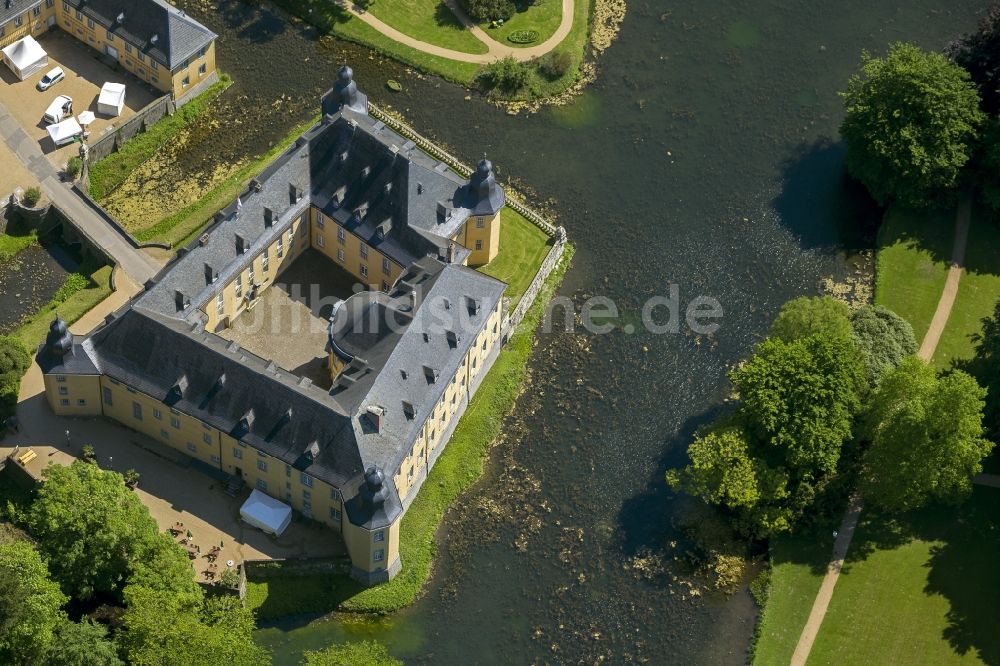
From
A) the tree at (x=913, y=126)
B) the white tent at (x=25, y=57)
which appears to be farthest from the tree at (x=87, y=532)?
the tree at (x=913, y=126)

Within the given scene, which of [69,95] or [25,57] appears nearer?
[69,95]

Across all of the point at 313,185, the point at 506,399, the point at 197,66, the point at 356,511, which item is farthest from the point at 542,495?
the point at 197,66

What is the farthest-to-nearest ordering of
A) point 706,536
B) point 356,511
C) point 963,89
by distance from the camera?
point 963,89 → point 706,536 → point 356,511

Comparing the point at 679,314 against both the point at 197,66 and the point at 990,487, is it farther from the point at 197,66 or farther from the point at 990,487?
the point at 197,66

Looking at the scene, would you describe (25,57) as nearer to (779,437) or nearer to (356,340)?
(356,340)

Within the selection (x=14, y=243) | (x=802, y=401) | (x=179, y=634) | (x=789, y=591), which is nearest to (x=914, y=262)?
(x=802, y=401)

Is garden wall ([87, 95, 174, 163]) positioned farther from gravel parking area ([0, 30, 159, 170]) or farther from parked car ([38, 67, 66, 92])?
parked car ([38, 67, 66, 92])

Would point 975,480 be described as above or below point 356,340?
above
